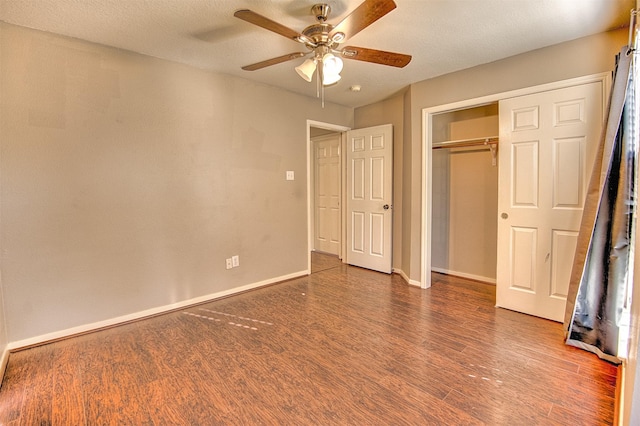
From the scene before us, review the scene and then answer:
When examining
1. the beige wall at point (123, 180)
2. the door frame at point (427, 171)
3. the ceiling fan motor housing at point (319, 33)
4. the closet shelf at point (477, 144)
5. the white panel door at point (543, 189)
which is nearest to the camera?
the ceiling fan motor housing at point (319, 33)

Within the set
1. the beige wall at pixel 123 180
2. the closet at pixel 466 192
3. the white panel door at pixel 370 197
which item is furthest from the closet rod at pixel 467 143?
the beige wall at pixel 123 180

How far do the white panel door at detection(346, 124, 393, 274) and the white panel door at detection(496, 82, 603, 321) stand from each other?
56.5 inches

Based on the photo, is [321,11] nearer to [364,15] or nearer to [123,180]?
[364,15]

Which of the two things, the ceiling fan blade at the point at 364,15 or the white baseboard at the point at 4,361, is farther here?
the white baseboard at the point at 4,361

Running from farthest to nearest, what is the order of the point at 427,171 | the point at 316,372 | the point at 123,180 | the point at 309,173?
the point at 309,173
the point at 427,171
the point at 123,180
the point at 316,372

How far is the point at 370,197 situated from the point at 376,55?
7.82 ft

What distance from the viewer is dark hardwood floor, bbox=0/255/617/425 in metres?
1.63

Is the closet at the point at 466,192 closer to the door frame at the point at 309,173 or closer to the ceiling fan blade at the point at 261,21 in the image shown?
the door frame at the point at 309,173

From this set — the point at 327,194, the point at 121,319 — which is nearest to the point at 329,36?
the point at 121,319

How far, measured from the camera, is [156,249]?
2900 millimetres

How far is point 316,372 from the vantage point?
199 cm

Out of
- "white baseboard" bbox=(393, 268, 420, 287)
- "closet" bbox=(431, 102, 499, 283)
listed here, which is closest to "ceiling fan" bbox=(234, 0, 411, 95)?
"closet" bbox=(431, 102, 499, 283)

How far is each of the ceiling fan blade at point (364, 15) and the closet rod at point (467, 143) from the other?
2.37 metres

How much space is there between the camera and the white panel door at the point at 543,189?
8.20 feet
